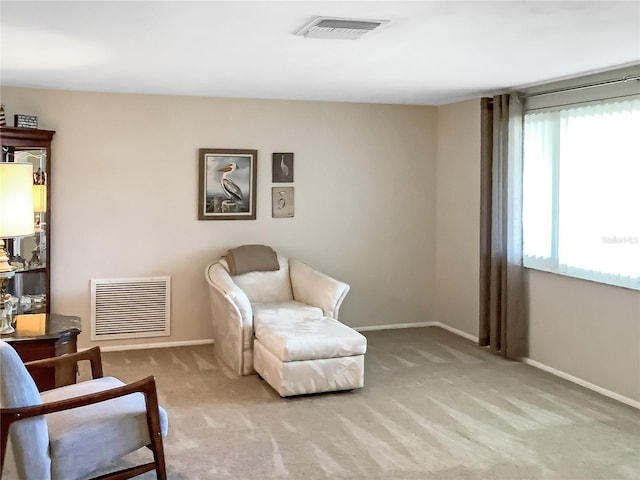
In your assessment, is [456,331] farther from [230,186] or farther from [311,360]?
[230,186]

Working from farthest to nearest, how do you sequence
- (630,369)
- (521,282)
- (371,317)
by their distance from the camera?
(371,317) → (521,282) → (630,369)

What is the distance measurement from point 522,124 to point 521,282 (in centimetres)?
130

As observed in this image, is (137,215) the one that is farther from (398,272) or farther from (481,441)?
(481,441)

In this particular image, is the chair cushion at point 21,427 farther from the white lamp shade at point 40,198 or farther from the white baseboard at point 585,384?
the white baseboard at point 585,384

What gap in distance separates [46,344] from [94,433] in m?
0.81

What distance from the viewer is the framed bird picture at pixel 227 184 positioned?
6176mm

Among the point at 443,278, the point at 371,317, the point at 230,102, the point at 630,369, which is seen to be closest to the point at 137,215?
the point at 230,102

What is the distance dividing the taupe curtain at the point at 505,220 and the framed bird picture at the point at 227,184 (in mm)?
2108

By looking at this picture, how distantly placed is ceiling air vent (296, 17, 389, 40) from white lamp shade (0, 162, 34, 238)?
1.73 metres

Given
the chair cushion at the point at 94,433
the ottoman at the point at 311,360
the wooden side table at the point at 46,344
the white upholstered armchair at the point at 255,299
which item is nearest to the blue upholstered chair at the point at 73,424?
the chair cushion at the point at 94,433

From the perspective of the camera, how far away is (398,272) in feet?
22.7

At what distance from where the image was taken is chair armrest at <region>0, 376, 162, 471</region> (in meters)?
2.84

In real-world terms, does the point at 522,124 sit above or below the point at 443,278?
above

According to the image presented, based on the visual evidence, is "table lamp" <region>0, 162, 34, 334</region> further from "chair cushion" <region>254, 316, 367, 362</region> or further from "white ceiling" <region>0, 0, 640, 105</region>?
"chair cushion" <region>254, 316, 367, 362</region>
